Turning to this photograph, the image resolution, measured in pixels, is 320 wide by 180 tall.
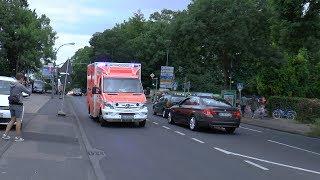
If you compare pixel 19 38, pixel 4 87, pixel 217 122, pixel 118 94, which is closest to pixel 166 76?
pixel 19 38

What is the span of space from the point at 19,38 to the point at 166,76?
25556 millimetres

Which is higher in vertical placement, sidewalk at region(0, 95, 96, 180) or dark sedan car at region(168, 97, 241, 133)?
dark sedan car at region(168, 97, 241, 133)

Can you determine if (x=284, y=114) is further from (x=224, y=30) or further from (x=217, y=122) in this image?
(x=217, y=122)

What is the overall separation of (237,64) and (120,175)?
35.1 metres

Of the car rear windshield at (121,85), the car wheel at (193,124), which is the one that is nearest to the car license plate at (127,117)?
the car rear windshield at (121,85)

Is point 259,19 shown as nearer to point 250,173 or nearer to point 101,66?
point 101,66

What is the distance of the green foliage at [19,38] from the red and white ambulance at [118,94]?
46.9 m

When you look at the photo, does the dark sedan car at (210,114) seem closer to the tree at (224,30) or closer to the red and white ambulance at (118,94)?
the red and white ambulance at (118,94)

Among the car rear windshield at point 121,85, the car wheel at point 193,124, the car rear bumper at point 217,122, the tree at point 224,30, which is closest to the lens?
the car rear bumper at point 217,122

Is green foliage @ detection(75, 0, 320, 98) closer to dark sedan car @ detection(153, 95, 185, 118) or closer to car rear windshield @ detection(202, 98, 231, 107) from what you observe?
car rear windshield @ detection(202, 98, 231, 107)

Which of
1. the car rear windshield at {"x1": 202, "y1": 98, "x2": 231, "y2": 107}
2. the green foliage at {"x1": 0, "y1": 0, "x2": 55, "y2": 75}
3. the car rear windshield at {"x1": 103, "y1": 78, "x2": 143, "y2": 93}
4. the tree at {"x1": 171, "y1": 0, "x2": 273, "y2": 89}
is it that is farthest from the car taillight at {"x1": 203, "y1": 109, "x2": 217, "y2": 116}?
the green foliage at {"x1": 0, "y1": 0, "x2": 55, "y2": 75}

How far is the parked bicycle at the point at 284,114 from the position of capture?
39.1 m

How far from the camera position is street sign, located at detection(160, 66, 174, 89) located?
196 feet

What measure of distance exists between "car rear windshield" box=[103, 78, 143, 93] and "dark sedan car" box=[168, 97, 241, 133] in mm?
2340
